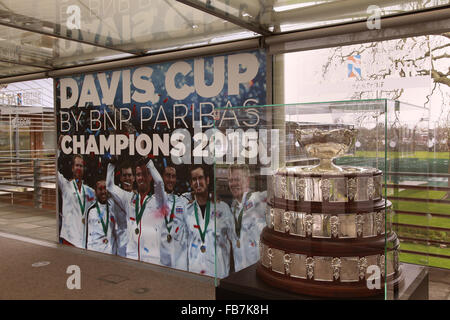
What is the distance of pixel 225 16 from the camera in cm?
334

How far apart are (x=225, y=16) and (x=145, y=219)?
2.74 m

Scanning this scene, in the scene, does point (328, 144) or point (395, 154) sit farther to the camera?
point (328, 144)

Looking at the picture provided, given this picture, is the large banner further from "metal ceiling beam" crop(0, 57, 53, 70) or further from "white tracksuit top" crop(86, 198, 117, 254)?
"metal ceiling beam" crop(0, 57, 53, 70)

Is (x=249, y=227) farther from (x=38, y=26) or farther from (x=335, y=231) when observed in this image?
(x=38, y=26)

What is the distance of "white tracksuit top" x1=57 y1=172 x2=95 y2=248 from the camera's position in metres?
5.67

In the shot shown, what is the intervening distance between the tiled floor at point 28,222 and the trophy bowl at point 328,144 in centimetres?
524

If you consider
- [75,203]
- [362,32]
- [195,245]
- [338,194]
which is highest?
[362,32]

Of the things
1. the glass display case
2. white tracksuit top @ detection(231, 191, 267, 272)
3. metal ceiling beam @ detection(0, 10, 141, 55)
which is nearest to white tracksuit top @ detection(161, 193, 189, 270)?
metal ceiling beam @ detection(0, 10, 141, 55)

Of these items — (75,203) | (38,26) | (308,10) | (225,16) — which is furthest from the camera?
(75,203)

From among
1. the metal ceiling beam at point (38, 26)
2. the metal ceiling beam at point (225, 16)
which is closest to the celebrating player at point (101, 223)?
the metal ceiling beam at point (38, 26)

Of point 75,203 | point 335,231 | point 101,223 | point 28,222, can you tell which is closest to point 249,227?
point 335,231

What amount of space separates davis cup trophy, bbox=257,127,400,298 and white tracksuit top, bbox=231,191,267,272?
0.82 ft

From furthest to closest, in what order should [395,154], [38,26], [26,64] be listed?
[26,64] < [38,26] < [395,154]
